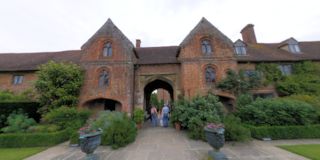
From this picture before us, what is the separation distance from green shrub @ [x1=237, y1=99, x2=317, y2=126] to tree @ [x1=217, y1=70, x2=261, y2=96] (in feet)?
11.6

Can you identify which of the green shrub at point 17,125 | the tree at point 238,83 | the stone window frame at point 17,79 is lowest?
the green shrub at point 17,125

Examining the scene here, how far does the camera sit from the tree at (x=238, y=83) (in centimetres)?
1431

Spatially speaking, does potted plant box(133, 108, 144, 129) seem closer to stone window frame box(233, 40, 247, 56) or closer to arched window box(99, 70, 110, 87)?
arched window box(99, 70, 110, 87)

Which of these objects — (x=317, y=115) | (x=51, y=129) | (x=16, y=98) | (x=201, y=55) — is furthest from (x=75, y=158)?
(x=317, y=115)

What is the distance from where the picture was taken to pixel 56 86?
542 inches

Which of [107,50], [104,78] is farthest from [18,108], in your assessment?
[107,50]

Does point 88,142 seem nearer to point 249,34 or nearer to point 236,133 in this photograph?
point 236,133

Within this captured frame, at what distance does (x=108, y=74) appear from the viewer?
15.4 m

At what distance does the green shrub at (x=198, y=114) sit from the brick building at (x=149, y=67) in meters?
3.19

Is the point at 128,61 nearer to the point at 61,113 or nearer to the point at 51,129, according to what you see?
the point at 61,113

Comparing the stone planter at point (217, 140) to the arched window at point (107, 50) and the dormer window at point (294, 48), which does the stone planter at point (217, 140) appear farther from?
the dormer window at point (294, 48)

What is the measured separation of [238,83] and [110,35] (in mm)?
14337

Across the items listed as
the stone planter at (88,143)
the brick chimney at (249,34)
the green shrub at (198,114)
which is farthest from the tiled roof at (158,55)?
the stone planter at (88,143)

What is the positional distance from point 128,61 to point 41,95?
28.6ft
